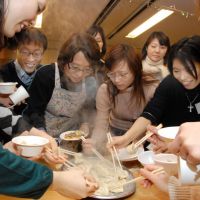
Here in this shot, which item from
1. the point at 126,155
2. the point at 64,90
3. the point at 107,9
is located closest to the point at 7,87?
the point at 64,90

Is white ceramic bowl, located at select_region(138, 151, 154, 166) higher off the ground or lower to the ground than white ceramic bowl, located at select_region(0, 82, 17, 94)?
lower

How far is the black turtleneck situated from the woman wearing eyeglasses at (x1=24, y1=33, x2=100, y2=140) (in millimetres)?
589

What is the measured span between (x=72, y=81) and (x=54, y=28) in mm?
1367

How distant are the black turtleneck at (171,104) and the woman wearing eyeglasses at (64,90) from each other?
0.59 metres

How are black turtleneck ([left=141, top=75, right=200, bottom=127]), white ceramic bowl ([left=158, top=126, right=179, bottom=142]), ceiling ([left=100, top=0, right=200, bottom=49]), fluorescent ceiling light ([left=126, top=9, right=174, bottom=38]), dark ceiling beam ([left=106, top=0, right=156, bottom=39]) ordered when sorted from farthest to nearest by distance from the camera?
1. fluorescent ceiling light ([left=126, top=9, right=174, bottom=38])
2. ceiling ([left=100, top=0, right=200, bottom=49])
3. dark ceiling beam ([left=106, top=0, right=156, bottom=39])
4. black turtleneck ([left=141, top=75, right=200, bottom=127])
5. white ceramic bowl ([left=158, top=126, right=179, bottom=142])

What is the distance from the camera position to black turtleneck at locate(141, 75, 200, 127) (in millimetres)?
2270

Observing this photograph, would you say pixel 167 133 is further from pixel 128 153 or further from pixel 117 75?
pixel 117 75

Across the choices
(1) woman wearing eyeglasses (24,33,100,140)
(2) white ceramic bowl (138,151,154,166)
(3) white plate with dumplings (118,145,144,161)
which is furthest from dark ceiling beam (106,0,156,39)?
(2) white ceramic bowl (138,151,154,166)

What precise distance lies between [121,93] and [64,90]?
0.51 m

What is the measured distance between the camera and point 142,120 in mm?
2262

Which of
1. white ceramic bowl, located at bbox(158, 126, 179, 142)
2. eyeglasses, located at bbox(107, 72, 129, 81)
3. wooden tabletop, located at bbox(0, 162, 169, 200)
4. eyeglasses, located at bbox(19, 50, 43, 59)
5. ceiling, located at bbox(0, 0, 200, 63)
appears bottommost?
wooden tabletop, located at bbox(0, 162, 169, 200)

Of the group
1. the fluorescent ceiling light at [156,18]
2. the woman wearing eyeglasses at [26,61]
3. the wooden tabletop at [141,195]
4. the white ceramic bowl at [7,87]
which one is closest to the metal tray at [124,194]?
the wooden tabletop at [141,195]

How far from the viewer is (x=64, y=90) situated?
2.58 m

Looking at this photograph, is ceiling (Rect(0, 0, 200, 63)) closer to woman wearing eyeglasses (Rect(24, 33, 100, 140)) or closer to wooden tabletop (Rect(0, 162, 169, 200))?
woman wearing eyeglasses (Rect(24, 33, 100, 140))
